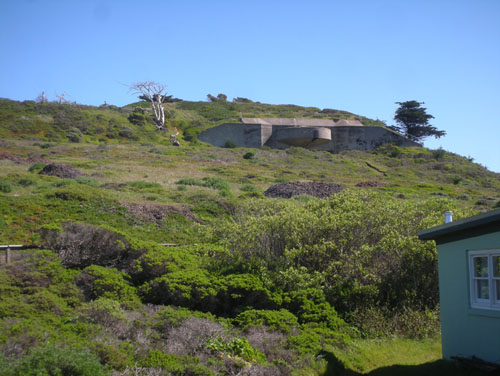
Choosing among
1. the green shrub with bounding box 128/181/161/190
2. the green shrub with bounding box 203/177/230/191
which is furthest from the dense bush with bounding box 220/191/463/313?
the green shrub with bounding box 203/177/230/191

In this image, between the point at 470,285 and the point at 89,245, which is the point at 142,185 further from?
the point at 470,285

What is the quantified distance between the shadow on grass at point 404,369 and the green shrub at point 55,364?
407 cm

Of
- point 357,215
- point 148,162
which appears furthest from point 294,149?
point 357,215

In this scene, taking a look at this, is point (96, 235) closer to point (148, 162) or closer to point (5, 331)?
point (5, 331)

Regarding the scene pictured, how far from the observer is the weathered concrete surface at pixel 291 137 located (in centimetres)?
5947

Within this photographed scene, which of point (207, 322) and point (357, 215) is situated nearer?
point (207, 322)

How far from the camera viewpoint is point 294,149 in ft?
175

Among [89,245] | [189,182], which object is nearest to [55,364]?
[89,245]

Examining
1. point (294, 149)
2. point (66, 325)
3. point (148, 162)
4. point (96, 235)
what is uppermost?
point (294, 149)

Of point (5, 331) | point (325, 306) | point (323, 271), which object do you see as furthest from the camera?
point (323, 271)

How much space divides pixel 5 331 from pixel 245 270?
18.6 feet

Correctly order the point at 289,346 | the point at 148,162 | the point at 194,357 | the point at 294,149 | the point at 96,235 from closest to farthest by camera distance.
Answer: the point at 194,357 → the point at 289,346 → the point at 96,235 → the point at 148,162 → the point at 294,149

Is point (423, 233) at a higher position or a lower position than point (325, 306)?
higher

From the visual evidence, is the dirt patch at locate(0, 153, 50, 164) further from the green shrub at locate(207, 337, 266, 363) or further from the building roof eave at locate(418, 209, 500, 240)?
the building roof eave at locate(418, 209, 500, 240)
